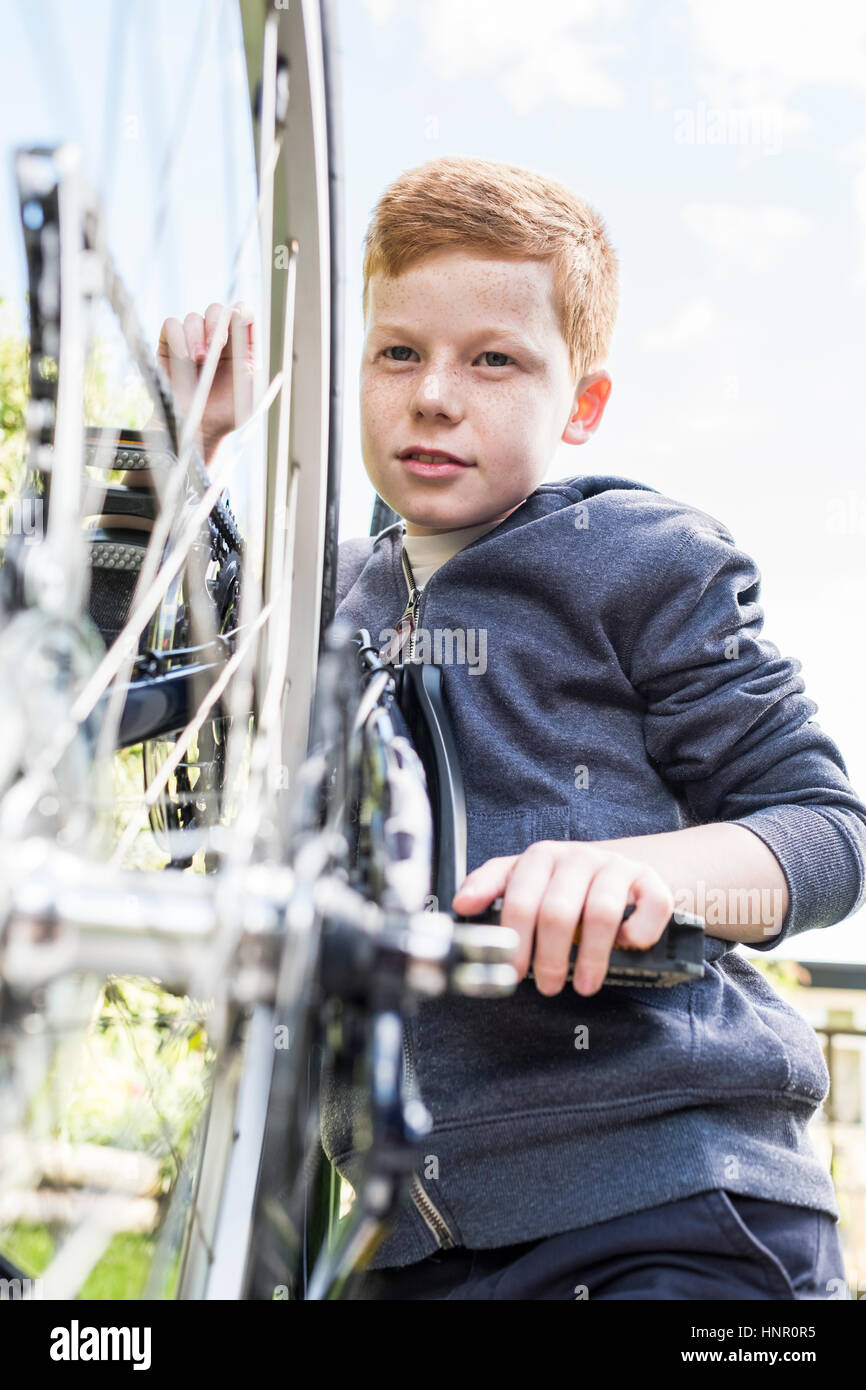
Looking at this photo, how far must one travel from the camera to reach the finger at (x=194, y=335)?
Result: 2.37ft

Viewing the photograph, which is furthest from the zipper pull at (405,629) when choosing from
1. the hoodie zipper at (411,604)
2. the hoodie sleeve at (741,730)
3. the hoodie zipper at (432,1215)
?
the hoodie zipper at (432,1215)

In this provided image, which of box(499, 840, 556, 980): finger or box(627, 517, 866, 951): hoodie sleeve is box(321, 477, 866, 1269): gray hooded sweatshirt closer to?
box(627, 517, 866, 951): hoodie sleeve

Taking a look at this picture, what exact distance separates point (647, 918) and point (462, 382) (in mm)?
436

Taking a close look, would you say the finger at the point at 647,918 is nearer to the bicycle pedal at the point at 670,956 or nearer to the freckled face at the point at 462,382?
the bicycle pedal at the point at 670,956

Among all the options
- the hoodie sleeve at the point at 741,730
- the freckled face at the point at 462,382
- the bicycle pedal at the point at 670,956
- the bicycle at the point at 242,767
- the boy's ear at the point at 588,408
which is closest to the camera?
the bicycle at the point at 242,767

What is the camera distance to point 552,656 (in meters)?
0.73

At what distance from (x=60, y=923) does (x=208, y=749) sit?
0.39 m

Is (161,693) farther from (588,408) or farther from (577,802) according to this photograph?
(588,408)

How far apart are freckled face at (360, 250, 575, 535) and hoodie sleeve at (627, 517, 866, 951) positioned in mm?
131

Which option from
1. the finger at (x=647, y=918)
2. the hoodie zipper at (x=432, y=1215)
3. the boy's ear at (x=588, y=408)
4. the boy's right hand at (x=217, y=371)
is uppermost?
the boy's ear at (x=588, y=408)

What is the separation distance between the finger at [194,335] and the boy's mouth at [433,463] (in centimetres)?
16
